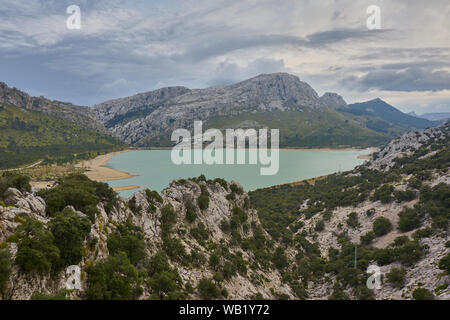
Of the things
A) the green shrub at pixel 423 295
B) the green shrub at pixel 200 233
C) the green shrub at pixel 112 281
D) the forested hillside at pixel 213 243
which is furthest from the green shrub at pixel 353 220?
the green shrub at pixel 112 281

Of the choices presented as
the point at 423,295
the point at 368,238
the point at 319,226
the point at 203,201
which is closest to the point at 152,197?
the point at 203,201

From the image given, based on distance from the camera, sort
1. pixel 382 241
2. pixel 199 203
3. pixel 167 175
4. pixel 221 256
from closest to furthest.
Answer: pixel 221 256 → pixel 199 203 → pixel 382 241 → pixel 167 175

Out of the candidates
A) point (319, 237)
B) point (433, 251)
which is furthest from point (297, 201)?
point (433, 251)

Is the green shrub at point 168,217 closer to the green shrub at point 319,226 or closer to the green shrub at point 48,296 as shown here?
the green shrub at point 48,296

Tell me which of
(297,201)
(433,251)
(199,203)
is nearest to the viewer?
(433,251)
